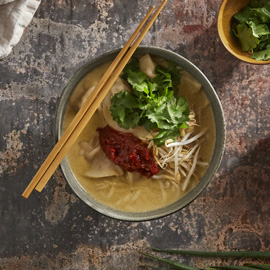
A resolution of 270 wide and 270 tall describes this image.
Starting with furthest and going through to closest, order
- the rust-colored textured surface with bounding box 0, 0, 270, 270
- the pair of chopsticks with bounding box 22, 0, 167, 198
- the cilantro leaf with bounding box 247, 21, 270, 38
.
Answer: the rust-colored textured surface with bounding box 0, 0, 270, 270
the cilantro leaf with bounding box 247, 21, 270, 38
the pair of chopsticks with bounding box 22, 0, 167, 198

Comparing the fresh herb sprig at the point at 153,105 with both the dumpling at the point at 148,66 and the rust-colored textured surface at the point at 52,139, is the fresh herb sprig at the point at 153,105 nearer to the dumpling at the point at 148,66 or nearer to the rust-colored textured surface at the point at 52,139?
the dumpling at the point at 148,66

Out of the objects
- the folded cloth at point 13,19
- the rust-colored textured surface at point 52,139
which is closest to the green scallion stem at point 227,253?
the rust-colored textured surface at point 52,139

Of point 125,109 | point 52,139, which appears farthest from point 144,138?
point 52,139

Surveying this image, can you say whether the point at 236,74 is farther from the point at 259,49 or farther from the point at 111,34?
the point at 111,34

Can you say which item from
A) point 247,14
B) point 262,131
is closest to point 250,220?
point 262,131

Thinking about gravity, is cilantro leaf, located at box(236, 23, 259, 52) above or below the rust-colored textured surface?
above

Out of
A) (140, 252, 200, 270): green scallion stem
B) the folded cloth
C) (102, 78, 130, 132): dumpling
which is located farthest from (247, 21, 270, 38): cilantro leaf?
(140, 252, 200, 270): green scallion stem

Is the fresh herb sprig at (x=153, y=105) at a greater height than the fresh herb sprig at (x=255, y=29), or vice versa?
the fresh herb sprig at (x=255, y=29)

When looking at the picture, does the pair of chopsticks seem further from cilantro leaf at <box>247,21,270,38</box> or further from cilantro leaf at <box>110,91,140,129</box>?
cilantro leaf at <box>247,21,270,38</box>
